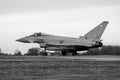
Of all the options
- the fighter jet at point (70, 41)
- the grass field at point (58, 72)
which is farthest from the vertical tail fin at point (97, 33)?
the grass field at point (58, 72)

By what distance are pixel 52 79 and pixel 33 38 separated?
34.9 metres

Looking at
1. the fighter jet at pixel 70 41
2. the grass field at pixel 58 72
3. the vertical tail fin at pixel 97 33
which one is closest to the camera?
the grass field at pixel 58 72

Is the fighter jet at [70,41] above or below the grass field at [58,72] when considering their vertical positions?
above

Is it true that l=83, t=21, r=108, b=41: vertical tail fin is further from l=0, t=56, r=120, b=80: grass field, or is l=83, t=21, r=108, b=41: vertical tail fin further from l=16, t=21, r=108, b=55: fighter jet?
l=0, t=56, r=120, b=80: grass field

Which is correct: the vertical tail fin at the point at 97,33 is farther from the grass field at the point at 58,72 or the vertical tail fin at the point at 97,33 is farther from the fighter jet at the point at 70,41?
the grass field at the point at 58,72

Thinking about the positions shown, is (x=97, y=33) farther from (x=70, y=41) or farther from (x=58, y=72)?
(x=58, y=72)

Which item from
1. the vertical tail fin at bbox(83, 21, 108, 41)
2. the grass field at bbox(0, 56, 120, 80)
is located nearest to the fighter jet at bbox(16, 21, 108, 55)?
the vertical tail fin at bbox(83, 21, 108, 41)

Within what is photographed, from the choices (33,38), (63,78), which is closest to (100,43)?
(33,38)

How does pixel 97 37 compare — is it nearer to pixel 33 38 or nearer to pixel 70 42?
pixel 70 42

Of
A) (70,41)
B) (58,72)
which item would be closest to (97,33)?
(70,41)

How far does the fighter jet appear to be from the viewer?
149 ft

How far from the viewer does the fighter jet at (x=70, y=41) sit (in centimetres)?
4536

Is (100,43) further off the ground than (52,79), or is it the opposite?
(100,43)

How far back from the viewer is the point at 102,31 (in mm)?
46781
